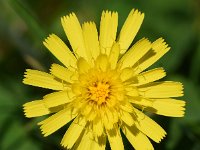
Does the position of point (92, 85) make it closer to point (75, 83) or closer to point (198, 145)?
point (75, 83)

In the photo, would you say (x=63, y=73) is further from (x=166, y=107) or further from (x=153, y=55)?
(x=166, y=107)

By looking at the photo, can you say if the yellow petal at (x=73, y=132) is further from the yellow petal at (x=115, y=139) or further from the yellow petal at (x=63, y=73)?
the yellow petal at (x=63, y=73)

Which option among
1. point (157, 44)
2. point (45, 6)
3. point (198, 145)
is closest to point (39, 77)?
point (157, 44)

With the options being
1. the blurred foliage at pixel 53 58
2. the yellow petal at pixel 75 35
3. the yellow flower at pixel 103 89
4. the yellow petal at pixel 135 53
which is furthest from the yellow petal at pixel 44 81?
the blurred foliage at pixel 53 58

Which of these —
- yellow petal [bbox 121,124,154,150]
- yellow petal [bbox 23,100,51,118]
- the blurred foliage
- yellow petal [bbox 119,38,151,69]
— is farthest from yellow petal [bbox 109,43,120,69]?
the blurred foliage

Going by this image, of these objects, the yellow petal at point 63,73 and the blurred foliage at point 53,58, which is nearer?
the yellow petal at point 63,73

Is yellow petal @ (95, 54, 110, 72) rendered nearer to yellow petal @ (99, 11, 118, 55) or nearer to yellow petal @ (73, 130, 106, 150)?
yellow petal @ (99, 11, 118, 55)
